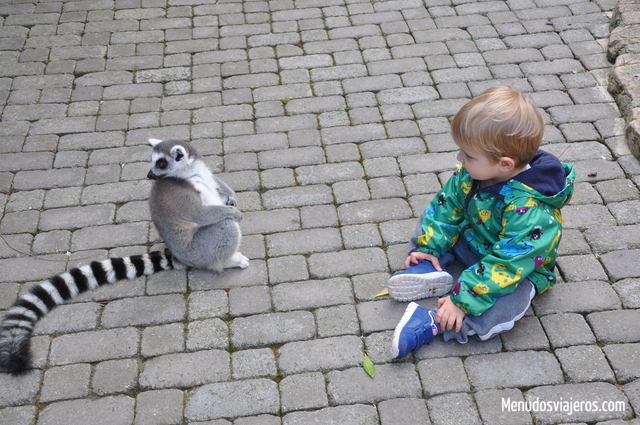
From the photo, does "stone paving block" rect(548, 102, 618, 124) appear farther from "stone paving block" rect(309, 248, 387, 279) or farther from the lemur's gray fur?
the lemur's gray fur

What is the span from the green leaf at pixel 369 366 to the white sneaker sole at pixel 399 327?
0.15 m

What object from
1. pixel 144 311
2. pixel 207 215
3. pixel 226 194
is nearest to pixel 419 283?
pixel 207 215

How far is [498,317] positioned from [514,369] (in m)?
0.35

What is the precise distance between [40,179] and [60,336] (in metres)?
2.00

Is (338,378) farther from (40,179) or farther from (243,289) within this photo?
(40,179)

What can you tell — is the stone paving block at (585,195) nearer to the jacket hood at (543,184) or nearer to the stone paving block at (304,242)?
the jacket hood at (543,184)

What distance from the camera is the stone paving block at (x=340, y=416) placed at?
3.79 metres

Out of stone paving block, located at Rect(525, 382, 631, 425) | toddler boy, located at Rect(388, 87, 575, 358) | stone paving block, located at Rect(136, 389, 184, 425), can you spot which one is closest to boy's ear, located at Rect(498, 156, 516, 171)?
toddler boy, located at Rect(388, 87, 575, 358)

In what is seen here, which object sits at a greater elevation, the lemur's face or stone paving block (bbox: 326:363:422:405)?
the lemur's face

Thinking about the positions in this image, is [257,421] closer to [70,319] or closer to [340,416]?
[340,416]

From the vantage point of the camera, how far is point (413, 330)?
4.09 meters

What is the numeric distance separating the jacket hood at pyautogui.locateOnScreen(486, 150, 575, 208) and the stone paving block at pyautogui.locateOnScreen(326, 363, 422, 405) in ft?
4.52

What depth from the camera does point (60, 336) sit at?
4.39 metres

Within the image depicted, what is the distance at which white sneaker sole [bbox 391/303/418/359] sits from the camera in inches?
158
